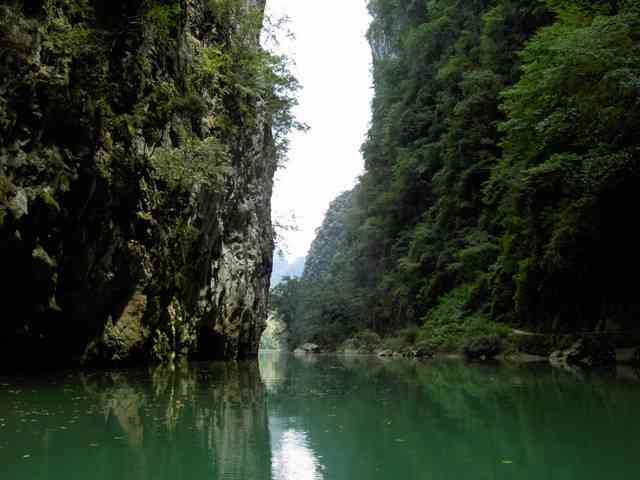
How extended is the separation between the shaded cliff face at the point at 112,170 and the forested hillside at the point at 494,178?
9.41m

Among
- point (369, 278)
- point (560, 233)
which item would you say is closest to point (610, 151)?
point (560, 233)

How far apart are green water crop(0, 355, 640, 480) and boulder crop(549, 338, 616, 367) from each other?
223 inches

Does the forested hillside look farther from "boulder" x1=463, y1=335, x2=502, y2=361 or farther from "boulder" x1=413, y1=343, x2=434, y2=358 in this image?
"boulder" x1=463, y1=335, x2=502, y2=361

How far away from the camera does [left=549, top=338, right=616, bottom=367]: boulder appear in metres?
14.7

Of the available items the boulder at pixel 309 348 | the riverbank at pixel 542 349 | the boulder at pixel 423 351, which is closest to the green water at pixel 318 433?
the riverbank at pixel 542 349

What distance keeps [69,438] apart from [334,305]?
39.9 m

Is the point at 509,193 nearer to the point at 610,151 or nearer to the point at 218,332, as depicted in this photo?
the point at 610,151

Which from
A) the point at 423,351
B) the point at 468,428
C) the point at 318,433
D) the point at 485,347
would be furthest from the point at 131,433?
the point at 423,351

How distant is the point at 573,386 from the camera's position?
9711 millimetres

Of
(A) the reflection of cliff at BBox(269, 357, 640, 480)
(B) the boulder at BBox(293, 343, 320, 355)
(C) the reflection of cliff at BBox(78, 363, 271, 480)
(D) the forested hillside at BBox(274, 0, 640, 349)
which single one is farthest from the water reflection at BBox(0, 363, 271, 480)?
(B) the boulder at BBox(293, 343, 320, 355)

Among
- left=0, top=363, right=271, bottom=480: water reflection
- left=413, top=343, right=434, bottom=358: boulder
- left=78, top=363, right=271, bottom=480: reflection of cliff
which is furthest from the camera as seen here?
left=413, top=343, right=434, bottom=358: boulder

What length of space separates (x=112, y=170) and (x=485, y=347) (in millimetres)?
13997

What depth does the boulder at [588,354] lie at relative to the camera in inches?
580

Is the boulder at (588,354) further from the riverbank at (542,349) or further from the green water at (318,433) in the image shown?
the green water at (318,433)
